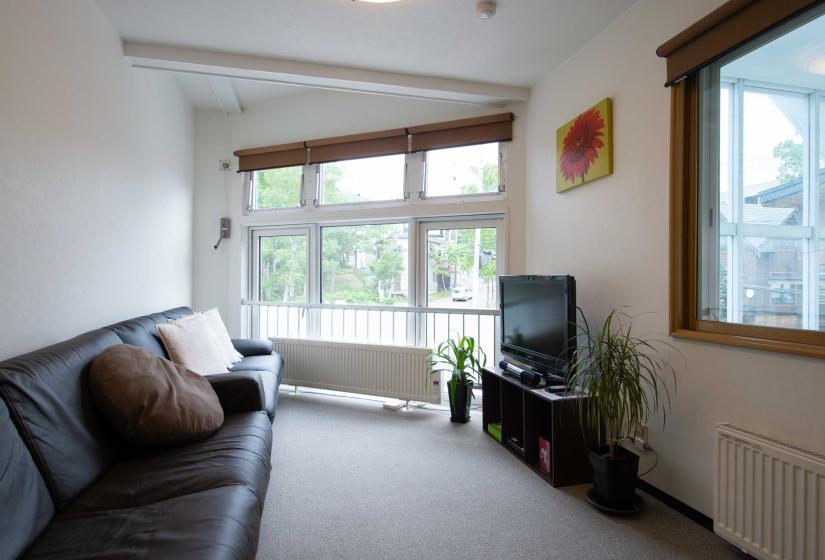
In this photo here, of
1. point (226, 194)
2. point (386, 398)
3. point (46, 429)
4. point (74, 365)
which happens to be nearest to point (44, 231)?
point (74, 365)

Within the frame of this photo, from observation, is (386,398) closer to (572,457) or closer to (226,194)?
(572,457)

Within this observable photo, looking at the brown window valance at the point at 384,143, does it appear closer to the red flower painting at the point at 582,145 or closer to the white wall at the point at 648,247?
the white wall at the point at 648,247

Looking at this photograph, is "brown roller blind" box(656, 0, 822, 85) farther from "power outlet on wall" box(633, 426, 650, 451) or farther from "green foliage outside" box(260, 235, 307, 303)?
"green foliage outside" box(260, 235, 307, 303)

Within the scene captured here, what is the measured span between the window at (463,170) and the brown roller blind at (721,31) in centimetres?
159

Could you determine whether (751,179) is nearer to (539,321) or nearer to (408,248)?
(539,321)

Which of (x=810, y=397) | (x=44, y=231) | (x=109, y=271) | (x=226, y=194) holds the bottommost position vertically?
(x=810, y=397)

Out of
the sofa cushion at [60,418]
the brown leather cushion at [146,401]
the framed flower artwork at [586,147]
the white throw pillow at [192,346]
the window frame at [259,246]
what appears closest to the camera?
the sofa cushion at [60,418]

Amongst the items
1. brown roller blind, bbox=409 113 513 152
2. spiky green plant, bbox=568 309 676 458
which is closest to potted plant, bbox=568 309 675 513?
spiky green plant, bbox=568 309 676 458

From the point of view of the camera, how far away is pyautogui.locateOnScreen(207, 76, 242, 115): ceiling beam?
3.61 m

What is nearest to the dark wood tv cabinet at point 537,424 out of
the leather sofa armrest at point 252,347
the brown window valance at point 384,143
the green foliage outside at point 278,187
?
the leather sofa armrest at point 252,347

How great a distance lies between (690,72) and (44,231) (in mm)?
3311

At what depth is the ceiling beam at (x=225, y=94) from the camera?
3610 millimetres

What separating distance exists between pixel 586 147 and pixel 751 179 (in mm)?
1034

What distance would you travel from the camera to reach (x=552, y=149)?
10.2ft
